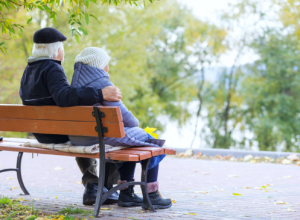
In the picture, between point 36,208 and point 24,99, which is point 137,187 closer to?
point 36,208

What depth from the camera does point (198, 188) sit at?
507 centimetres

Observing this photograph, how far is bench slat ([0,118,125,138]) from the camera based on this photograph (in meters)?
3.13

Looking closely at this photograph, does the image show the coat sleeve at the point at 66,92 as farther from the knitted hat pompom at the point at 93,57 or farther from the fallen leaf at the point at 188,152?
the fallen leaf at the point at 188,152

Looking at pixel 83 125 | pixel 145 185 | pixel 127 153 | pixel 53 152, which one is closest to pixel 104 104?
pixel 83 125

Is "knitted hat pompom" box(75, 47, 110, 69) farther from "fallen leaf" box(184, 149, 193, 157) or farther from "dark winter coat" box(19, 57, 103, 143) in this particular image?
"fallen leaf" box(184, 149, 193, 157)

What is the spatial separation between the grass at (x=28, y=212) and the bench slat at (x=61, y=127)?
74 cm

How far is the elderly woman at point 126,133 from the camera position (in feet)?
11.4

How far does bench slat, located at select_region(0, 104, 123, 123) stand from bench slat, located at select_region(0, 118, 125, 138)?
4 cm

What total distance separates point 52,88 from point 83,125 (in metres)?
0.45

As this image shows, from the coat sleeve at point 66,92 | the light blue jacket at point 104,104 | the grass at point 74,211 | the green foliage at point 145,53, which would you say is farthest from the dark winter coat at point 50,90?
the green foliage at point 145,53

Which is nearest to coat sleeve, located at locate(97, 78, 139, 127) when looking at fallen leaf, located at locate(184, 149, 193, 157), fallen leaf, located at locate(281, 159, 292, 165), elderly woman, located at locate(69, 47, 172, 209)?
elderly woman, located at locate(69, 47, 172, 209)

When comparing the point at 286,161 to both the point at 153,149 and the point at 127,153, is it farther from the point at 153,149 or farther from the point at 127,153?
the point at 127,153

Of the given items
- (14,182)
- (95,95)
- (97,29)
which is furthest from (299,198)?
(97,29)

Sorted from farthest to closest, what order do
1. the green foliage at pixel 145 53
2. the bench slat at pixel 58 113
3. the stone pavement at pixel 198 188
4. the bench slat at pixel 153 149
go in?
the green foliage at pixel 145 53 → the stone pavement at pixel 198 188 → the bench slat at pixel 153 149 → the bench slat at pixel 58 113
